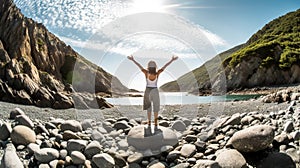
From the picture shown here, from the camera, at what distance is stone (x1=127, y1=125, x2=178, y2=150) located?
6.77 metres

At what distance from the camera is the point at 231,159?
5.47 metres

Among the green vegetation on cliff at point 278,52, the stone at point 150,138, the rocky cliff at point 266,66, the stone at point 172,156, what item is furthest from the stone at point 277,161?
the green vegetation on cliff at point 278,52

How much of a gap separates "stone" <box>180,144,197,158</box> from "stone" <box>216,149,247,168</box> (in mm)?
834

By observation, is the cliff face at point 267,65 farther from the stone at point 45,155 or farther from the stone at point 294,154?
the stone at point 45,155

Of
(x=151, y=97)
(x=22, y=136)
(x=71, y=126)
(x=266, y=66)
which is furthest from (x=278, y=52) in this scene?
(x=22, y=136)

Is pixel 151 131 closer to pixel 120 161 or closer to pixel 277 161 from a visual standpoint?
pixel 120 161

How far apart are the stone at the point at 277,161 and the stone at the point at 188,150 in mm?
1509

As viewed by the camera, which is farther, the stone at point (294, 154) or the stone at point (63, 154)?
the stone at point (63, 154)

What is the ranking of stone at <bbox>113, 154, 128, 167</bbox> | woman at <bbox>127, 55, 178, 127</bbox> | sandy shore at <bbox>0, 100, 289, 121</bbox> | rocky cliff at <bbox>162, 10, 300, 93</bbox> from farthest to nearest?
1. rocky cliff at <bbox>162, 10, 300, 93</bbox>
2. sandy shore at <bbox>0, 100, 289, 121</bbox>
3. woman at <bbox>127, 55, 178, 127</bbox>
4. stone at <bbox>113, 154, 128, 167</bbox>

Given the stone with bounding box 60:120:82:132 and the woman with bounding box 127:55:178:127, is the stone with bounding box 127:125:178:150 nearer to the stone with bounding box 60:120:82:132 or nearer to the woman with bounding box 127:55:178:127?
the woman with bounding box 127:55:178:127

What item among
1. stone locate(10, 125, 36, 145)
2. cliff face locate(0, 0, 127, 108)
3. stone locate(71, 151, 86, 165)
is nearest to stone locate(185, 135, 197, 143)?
stone locate(71, 151, 86, 165)

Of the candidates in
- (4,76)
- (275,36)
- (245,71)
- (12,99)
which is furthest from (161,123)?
(275,36)

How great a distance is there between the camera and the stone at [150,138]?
6.77 m

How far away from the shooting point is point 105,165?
5781 millimetres
